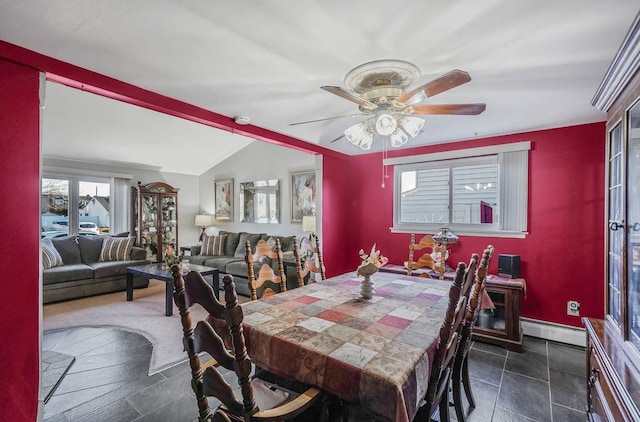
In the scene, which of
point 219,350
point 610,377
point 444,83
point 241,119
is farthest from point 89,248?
point 610,377

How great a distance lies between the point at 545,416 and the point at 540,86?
226 centimetres

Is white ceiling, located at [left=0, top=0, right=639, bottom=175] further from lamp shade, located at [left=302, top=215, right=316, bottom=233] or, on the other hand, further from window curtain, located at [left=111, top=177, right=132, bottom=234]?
window curtain, located at [left=111, top=177, right=132, bottom=234]

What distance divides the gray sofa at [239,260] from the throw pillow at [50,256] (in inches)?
73.7

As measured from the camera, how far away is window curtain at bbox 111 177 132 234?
5.81 meters

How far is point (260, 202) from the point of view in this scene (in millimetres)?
6035

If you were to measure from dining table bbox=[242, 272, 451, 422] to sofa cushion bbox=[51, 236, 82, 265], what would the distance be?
15.3 ft

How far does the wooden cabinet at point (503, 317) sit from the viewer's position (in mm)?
2918

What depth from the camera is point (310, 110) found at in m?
2.66

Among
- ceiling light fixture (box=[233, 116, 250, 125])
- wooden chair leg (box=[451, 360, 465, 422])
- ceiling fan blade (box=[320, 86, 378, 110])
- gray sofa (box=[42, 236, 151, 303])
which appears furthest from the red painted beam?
gray sofa (box=[42, 236, 151, 303])

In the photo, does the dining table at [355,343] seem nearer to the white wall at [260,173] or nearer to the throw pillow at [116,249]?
the white wall at [260,173]

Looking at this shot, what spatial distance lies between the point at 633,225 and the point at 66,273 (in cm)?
591

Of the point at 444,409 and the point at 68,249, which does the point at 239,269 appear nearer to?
the point at 68,249

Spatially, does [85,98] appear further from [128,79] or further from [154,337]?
[154,337]

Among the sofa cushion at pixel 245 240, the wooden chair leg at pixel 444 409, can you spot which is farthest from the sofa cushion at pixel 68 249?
the wooden chair leg at pixel 444 409
